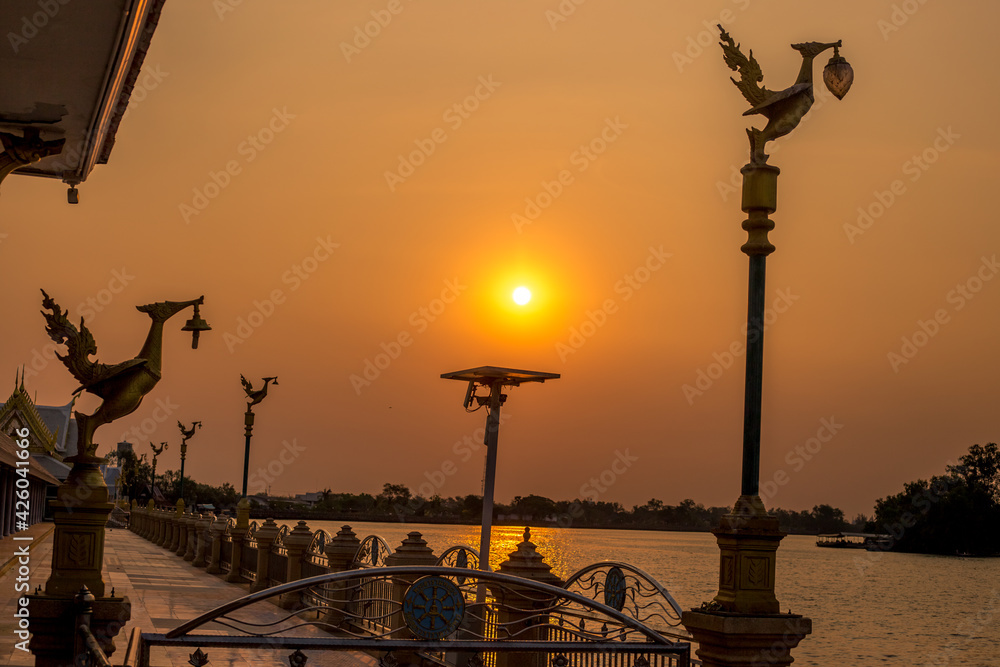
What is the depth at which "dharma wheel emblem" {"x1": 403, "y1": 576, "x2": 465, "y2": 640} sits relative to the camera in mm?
7317

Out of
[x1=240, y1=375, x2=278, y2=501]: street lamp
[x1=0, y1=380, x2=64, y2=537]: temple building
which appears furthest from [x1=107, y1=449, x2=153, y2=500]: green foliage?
[x1=240, y1=375, x2=278, y2=501]: street lamp

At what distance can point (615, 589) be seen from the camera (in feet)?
35.3

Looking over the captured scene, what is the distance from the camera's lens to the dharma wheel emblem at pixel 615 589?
34.9 feet

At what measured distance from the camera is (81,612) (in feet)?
24.3

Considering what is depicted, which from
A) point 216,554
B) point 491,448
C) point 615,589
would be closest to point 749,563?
point 615,589

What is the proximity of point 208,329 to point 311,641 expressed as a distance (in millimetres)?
5914

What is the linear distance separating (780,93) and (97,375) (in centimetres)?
642

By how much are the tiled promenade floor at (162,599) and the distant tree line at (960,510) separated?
396 ft

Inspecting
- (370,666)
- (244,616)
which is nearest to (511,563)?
(370,666)

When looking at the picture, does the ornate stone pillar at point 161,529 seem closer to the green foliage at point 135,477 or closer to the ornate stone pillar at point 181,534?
the ornate stone pillar at point 181,534


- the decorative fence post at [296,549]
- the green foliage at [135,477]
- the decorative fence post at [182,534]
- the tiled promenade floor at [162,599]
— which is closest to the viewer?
the tiled promenade floor at [162,599]

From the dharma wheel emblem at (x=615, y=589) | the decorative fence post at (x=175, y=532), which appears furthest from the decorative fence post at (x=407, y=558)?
the decorative fence post at (x=175, y=532)

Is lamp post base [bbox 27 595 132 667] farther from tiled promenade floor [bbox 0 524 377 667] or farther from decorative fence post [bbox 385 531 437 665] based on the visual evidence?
decorative fence post [bbox 385 531 437 665]

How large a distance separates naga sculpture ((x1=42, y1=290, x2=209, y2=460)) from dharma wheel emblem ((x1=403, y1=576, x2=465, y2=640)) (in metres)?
3.44
